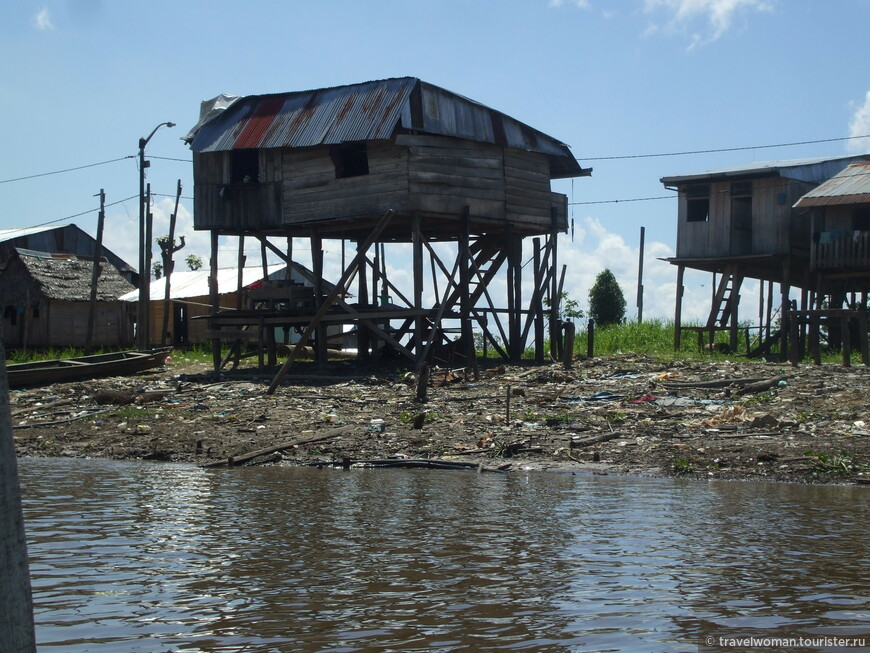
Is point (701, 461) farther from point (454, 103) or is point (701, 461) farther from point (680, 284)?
point (680, 284)

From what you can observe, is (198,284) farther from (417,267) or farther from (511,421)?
(511,421)

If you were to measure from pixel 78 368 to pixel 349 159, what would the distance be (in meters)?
7.96

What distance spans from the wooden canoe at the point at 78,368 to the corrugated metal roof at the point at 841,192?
17.5 metres

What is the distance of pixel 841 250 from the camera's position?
25.1 meters

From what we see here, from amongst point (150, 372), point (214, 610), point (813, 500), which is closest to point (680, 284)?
point (150, 372)

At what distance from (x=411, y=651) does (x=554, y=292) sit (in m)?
20.4

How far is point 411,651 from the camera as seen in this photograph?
4.42 m

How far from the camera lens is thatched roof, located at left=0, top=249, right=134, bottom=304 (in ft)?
109

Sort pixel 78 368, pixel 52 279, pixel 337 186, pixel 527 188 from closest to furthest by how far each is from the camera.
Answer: pixel 337 186 → pixel 78 368 → pixel 527 188 → pixel 52 279

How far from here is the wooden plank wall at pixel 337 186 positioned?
66.6 feet

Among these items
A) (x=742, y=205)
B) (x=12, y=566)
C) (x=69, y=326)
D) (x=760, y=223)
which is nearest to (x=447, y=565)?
(x=12, y=566)

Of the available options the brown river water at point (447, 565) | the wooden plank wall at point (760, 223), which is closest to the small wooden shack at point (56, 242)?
the wooden plank wall at point (760, 223)

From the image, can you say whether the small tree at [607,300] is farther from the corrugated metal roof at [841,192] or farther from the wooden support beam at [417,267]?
the wooden support beam at [417,267]

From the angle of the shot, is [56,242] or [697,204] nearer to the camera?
[697,204]
